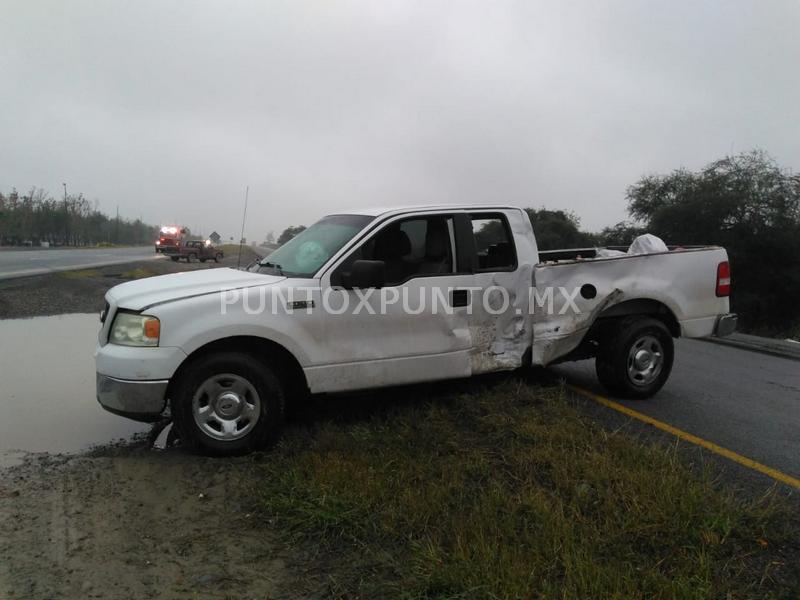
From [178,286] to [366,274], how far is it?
57.7 inches

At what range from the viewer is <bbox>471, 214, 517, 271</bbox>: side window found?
508 centimetres

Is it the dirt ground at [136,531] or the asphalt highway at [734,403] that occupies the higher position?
the asphalt highway at [734,403]

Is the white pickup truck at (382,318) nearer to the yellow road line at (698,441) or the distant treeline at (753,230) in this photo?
the yellow road line at (698,441)

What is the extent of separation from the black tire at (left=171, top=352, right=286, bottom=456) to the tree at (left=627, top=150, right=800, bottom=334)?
25.7 metres

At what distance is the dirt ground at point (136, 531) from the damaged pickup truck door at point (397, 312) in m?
1.04

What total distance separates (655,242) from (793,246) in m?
23.5

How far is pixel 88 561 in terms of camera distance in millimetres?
2822

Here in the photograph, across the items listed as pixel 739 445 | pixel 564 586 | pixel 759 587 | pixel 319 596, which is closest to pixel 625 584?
pixel 564 586

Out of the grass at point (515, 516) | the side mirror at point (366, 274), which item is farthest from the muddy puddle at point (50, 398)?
the side mirror at point (366, 274)

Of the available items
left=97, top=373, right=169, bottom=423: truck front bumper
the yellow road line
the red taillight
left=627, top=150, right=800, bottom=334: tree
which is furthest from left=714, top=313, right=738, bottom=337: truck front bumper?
left=627, top=150, right=800, bottom=334: tree

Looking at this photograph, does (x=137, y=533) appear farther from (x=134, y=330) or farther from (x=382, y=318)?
(x=382, y=318)

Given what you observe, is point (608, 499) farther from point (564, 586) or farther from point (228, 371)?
point (228, 371)

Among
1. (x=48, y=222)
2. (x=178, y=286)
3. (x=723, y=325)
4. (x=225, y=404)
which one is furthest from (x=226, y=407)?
(x=48, y=222)

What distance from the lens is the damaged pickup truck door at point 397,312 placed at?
4312mm
